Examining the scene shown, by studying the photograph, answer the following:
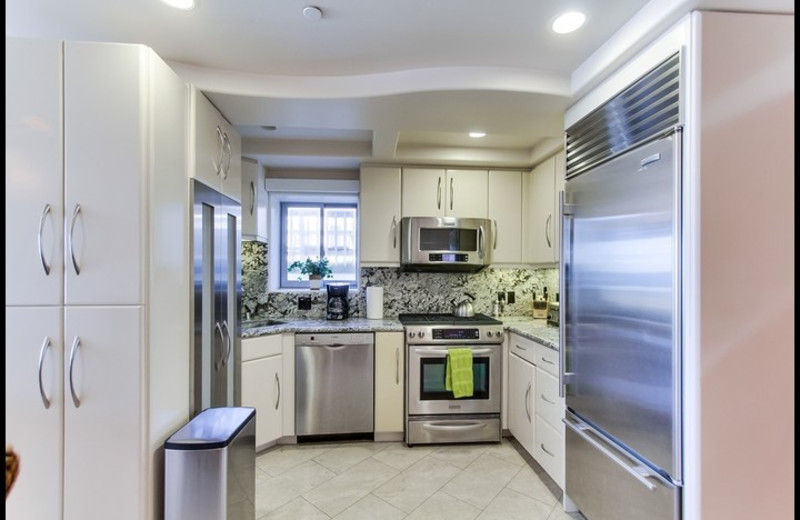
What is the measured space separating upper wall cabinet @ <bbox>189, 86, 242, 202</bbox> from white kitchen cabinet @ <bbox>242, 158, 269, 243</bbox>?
53 cm

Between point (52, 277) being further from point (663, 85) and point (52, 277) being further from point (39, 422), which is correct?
point (663, 85)

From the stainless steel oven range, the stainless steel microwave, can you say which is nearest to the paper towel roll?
the stainless steel microwave

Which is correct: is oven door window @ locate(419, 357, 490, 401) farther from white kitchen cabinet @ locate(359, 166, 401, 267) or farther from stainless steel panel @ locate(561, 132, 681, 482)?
stainless steel panel @ locate(561, 132, 681, 482)

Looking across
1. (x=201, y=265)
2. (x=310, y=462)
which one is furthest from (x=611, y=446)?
(x=201, y=265)

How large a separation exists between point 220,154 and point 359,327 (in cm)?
151

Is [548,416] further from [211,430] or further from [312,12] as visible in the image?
[312,12]

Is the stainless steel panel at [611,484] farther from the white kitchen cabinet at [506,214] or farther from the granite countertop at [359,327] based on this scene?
the white kitchen cabinet at [506,214]

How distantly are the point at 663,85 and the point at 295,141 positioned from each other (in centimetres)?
242

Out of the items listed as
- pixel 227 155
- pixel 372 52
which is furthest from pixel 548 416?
pixel 227 155

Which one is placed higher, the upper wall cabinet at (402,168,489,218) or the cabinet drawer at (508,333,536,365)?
the upper wall cabinet at (402,168,489,218)

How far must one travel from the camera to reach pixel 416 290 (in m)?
3.64

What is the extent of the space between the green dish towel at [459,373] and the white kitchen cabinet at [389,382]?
0.35 metres

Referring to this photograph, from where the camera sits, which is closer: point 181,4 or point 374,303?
point 181,4

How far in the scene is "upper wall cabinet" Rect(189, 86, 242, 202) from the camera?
195 cm
